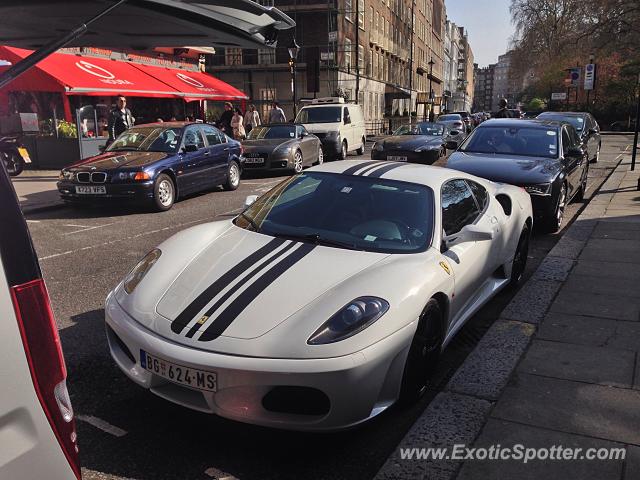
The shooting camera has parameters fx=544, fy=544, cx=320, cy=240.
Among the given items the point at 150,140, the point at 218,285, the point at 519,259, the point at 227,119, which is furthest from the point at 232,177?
the point at 218,285

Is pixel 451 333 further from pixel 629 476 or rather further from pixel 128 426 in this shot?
pixel 128 426

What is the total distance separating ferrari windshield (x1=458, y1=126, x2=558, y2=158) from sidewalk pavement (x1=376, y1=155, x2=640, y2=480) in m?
3.29

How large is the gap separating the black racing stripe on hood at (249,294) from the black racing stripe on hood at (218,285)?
15cm

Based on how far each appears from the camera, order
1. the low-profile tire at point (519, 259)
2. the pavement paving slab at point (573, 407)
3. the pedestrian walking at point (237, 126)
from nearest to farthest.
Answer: the pavement paving slab at point (573, 407), the low-profile tire at point (519, 259), the pedestrian walking at point (237, 126)

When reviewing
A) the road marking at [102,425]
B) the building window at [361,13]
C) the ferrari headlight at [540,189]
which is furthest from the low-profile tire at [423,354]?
the building window at [361,13]

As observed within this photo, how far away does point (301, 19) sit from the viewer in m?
38.0

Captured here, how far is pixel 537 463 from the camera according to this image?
8.48 feet

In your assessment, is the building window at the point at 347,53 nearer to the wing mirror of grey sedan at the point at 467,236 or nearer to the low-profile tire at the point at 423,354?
the wing mirror of grey sedan at the point at 467,236

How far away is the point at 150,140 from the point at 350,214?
7421mm

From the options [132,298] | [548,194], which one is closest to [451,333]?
[132,298]

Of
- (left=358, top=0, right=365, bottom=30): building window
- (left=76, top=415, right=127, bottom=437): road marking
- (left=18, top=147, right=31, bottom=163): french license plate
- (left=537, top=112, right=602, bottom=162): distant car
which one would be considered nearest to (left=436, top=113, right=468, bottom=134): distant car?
(left=537, top=112, right=602, bottom=162): distant car

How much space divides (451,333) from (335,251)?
0.99 m

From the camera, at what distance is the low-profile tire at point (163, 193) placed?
920 cm

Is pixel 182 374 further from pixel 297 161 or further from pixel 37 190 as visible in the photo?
pixel 297 161
